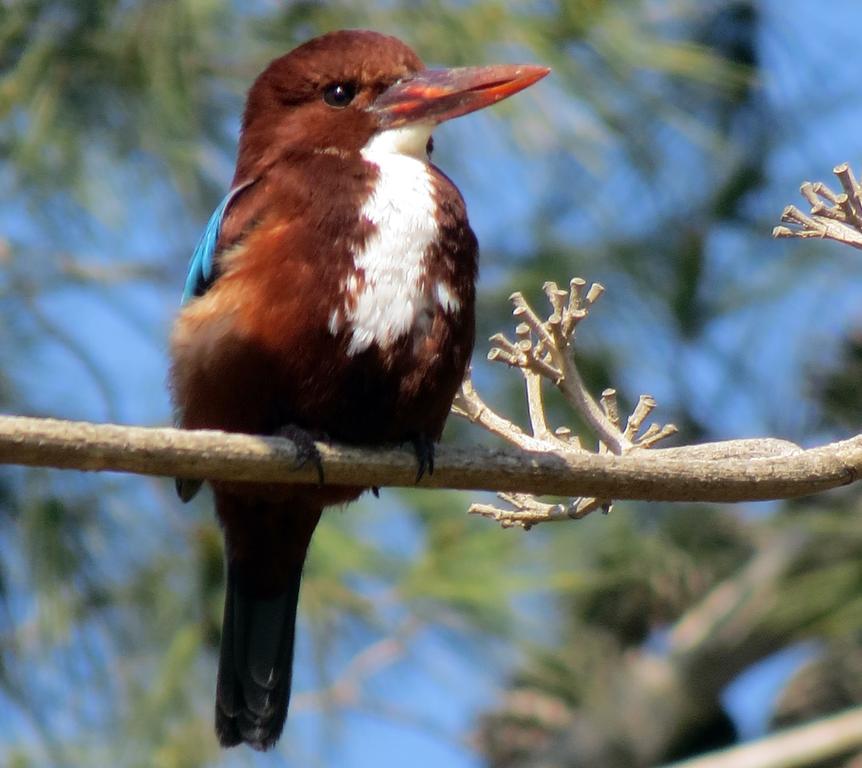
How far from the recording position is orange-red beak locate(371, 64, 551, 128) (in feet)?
9.39

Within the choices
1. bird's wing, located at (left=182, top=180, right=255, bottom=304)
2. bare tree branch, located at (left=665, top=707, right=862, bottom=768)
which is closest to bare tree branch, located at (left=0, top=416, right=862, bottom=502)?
bird's wing, located at (left=182, top=180, right=255, bottom=304)

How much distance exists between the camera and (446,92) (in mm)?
2941

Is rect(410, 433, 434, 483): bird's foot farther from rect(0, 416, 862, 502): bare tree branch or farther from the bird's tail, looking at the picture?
the bird's tail

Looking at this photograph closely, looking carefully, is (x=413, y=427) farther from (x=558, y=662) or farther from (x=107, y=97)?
(x=558, y=662)

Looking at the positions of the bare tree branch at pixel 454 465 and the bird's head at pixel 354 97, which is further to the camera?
the bird's head at pixel 354 97

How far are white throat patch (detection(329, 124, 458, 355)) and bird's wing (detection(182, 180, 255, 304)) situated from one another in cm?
28

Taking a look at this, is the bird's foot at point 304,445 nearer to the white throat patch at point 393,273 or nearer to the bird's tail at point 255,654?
the white throat patch at point 393,273

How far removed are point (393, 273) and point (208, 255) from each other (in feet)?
1.27

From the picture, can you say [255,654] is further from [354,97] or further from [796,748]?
[796,748]

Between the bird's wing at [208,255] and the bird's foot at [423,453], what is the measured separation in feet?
1.57

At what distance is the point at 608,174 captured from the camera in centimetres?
516

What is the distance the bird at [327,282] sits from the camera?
107 inches

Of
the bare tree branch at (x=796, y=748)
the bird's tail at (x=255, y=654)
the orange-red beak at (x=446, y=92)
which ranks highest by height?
the orange-red beak at (x=446, y=92)

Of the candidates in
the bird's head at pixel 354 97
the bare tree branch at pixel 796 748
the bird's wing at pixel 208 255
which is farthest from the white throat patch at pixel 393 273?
the bare tree branch at pixel 796 748
